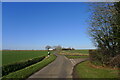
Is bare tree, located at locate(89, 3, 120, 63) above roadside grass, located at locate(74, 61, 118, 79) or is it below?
above

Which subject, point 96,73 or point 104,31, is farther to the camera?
point 104,31

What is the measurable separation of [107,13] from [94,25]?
2.86 m

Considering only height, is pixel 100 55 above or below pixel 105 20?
below

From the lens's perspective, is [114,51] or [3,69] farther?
[114,51]

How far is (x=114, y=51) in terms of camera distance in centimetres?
1688

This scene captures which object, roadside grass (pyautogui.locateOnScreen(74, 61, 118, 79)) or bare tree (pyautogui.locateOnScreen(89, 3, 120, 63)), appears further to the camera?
bare tree (pyautogui.locateOnScreen(89, 3, 120, 63))

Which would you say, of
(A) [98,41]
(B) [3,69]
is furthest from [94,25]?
(B) [3,69]

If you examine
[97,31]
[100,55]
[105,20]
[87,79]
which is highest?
[105,20]

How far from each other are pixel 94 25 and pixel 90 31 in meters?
1.18

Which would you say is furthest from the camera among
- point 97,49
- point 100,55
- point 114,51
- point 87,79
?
point 97,49

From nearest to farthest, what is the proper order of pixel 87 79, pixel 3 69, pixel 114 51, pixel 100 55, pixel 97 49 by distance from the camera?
1. pixel 87 79
2. pixel 3 69
3. pixel 114 51
4. pixel 100 55
5. pixel 97 49

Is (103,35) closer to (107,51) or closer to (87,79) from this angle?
(107,51)

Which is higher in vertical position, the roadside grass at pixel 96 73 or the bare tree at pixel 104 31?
the bare tree at pixel 104 31

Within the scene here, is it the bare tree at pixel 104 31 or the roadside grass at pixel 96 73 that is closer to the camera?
the roadside grass at pixel 96 73
